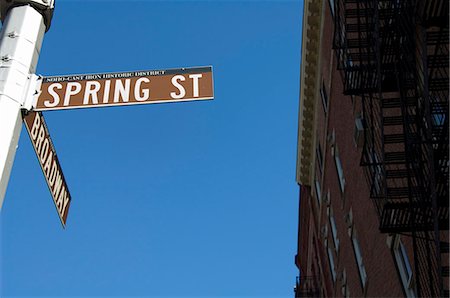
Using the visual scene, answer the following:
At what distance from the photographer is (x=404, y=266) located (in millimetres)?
14180

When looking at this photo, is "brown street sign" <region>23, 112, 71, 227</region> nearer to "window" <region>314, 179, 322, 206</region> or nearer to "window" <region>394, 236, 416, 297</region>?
"window" <region>394, 236, 416, 297</region>

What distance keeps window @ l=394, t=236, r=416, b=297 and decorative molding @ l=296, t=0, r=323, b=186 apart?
1163 centimetres

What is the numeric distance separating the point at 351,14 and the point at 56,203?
1305 cm

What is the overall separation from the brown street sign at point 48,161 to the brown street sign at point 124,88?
0.17 metres

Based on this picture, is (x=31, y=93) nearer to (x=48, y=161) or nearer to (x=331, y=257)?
(x=48, y=161)

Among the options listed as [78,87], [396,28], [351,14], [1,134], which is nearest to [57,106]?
[78,87]

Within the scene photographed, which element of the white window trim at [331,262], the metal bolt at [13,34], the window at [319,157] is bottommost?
the metal bolt at [13,34]

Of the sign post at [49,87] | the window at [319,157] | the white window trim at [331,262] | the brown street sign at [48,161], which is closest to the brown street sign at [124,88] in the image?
the sign post at [49,87]

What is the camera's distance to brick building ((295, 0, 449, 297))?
33.3 feet

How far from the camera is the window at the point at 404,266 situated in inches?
533

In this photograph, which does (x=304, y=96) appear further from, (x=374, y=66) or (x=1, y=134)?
(x=1, y=134)

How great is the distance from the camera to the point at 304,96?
86.8ft

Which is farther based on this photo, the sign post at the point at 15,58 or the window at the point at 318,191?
the window at the point at 318,191

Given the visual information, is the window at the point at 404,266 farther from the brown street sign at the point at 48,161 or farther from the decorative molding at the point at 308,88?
the decorative molding at the point at 308,88
